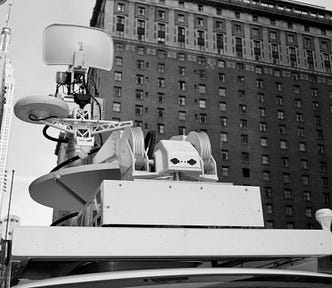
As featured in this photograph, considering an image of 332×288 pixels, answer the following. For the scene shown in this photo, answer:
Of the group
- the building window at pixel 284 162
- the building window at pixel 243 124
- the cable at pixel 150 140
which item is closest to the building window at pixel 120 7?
the building window at pixel 243 124

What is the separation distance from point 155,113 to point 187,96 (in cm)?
525

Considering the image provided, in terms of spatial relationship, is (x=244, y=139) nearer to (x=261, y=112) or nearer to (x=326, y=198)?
(x=261, y=112)

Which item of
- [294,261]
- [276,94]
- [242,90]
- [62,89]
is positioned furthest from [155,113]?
[294,261]

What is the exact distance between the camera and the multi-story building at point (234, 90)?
6619 cm

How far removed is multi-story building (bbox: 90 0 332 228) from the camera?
66188mm

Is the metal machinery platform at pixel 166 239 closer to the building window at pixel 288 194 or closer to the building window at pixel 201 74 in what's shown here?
the building window at pixel 288 194

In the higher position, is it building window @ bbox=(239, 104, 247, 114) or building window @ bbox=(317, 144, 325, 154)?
building window @ bbox=(239, 104, 247, 114)

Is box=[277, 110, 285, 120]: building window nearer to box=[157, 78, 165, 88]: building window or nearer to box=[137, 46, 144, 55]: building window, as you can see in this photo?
box=[157, 78, 165, 88]: building window

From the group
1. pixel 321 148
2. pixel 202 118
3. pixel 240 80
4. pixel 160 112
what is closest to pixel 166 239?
pixel 160 112

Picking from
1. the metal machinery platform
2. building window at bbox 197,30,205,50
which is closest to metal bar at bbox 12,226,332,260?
the metal machinery platform

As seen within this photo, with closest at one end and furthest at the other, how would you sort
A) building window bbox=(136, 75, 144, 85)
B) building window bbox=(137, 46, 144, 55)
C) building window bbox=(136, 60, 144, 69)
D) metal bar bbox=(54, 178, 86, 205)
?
metal bar bbox=(54, 178, 86, 205), building window bbox=(136, 75, 144, 85), building window bbox=(136, 60, 144, 69), building window bbox=(137, 46, 144, 55)

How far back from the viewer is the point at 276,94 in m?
73.9

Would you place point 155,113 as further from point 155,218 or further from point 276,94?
point 155,218

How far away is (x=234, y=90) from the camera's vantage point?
71062mm
